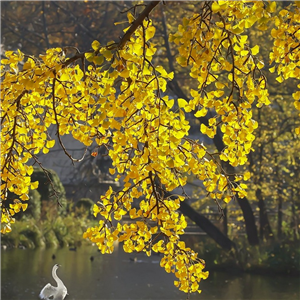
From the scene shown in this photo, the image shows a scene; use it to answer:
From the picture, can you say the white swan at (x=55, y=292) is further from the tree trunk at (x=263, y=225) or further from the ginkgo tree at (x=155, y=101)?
the tree trunk at (x=263, y=225)

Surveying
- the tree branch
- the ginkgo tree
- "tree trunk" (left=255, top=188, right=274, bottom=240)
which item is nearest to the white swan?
the ginkgo tree

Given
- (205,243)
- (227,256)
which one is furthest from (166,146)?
(205,243)

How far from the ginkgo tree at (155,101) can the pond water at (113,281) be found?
21.9 ft

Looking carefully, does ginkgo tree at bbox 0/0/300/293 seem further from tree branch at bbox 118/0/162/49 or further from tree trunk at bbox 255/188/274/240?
tree trunk at bbox 255/188/274/240

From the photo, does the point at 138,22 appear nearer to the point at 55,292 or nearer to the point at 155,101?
the point at 155,101

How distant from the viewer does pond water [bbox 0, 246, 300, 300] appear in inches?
437

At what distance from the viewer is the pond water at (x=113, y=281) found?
1111 cm

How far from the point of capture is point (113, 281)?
485 inches

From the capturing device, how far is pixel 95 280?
12352mm

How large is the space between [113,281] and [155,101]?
372 inches

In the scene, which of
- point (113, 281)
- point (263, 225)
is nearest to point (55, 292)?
point (113, 281)

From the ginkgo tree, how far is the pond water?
21.9 feet

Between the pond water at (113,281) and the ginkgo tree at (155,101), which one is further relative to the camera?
the pond water at (113,281)

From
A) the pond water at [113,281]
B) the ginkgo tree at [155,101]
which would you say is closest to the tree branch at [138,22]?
the ginkgo tree at [155,101]
